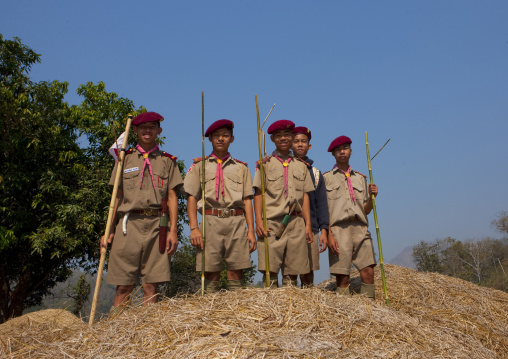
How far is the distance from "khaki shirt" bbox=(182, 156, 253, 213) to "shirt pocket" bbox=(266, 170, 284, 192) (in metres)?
0.31

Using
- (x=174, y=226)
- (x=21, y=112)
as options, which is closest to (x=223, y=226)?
(x=174, y=226)

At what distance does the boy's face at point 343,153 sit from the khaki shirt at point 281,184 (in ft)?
2.21

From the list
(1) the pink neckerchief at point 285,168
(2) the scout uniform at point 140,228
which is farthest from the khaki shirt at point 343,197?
(2) the scout uniform at point 140,228

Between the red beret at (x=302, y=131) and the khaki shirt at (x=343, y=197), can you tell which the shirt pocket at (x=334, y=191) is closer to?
the khaki shirt at (x=343, y=197)

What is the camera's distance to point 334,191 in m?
5.99

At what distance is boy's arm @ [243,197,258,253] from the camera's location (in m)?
5.09

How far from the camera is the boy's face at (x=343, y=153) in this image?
242 inches

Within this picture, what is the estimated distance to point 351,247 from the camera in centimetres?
570

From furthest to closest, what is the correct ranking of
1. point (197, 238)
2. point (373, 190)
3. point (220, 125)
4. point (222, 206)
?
point (373, 190) → point (220, 125) → point (222, 206) → point (197, 238)

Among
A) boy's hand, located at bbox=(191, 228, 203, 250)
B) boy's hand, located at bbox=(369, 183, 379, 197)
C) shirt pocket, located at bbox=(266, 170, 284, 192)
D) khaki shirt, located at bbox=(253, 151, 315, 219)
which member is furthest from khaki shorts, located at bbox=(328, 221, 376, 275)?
boy's hand, located at bbox=(191, 228, 203, 250)

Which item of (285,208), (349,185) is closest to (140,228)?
(285,208)

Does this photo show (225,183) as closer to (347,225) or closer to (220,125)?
(220,125)

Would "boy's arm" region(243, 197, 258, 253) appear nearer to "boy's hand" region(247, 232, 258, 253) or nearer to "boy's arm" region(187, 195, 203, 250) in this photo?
"boy's hand" region(247, 232, 258, 253)

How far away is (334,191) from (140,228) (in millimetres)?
2786
